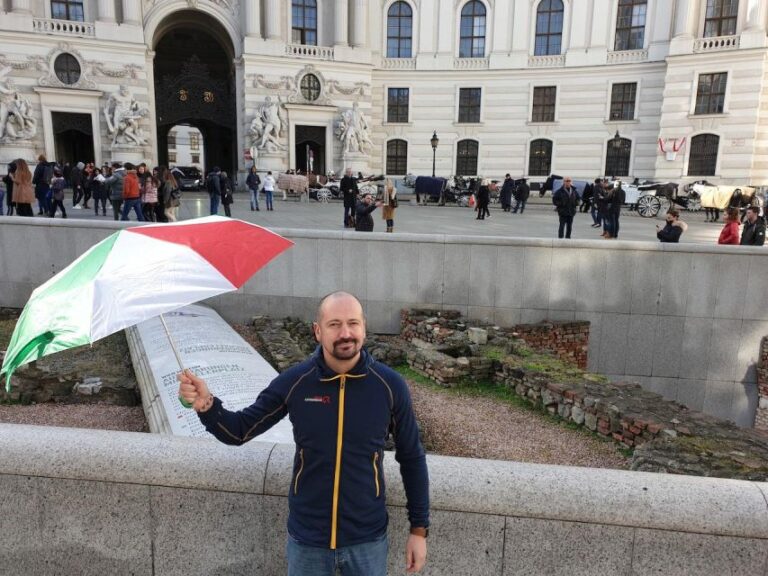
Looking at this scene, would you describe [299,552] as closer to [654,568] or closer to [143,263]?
[143,263]

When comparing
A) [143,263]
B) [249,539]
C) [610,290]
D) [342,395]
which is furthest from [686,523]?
[610,290]

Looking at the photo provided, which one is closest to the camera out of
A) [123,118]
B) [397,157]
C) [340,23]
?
[123,118]

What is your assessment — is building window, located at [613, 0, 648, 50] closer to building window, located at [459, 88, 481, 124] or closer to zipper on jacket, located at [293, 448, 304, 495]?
building window, located at [459, 88, 481, 124]

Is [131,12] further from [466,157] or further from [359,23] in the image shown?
[466,157]

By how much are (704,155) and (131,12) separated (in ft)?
122

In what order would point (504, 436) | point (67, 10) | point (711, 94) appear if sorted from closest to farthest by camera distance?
point (504, 436), point (67, 10), point (711, 94)

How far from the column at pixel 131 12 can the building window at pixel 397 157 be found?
1831 cm

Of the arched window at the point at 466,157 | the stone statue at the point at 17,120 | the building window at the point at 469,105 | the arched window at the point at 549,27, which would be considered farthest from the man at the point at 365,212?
the arched window at the point at 549,27

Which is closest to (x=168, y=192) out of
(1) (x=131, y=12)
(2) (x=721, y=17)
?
(1) (x=131, y=12)

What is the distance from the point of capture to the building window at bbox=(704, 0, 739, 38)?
36562mm

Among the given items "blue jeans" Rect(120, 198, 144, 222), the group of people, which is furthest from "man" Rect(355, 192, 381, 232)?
"blue jeans" Rect(120, 198, 144, 222)

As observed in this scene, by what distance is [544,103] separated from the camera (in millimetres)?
41688

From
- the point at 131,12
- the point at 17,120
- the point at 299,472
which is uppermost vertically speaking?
the point at 131,12

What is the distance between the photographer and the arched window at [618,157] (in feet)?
133
